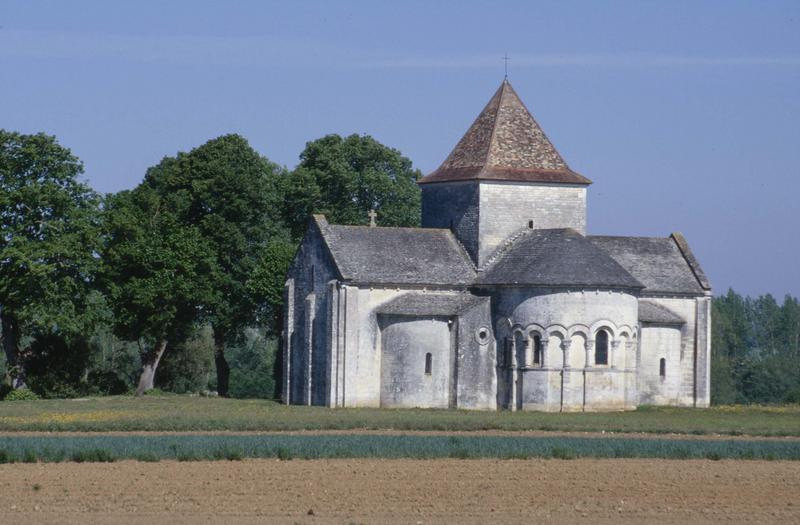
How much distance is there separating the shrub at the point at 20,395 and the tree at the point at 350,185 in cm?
2151

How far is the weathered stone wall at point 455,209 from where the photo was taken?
228 feet

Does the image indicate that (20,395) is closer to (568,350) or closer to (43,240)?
(43,240)

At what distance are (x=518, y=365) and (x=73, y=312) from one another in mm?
20195

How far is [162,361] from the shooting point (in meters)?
88.0

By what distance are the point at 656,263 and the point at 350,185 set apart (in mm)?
22682

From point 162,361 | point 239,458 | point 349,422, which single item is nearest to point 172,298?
point 162,361

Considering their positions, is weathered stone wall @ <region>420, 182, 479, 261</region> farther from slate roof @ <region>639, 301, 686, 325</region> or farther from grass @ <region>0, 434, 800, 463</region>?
grass @ <region>0, 434, 800, 463</region>

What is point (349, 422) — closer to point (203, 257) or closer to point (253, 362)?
point (203, 257)

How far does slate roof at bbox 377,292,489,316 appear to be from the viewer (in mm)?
66062

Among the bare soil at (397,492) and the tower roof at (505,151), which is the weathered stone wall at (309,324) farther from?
the bare soil at (397,492)

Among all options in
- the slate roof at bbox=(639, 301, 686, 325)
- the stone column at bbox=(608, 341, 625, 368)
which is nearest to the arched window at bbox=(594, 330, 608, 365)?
the stone column at bbox=(608, 341, 625, 368)

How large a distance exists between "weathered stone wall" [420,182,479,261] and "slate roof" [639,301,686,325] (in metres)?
8.00

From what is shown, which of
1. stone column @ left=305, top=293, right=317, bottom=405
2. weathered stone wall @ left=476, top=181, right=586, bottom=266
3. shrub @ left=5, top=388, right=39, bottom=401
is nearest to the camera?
stone column @ left=305, top=293, right=317, bottom=405

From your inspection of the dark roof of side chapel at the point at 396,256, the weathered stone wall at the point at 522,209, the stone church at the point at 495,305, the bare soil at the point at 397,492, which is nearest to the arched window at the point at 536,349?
the stone church at the point at 495,305
